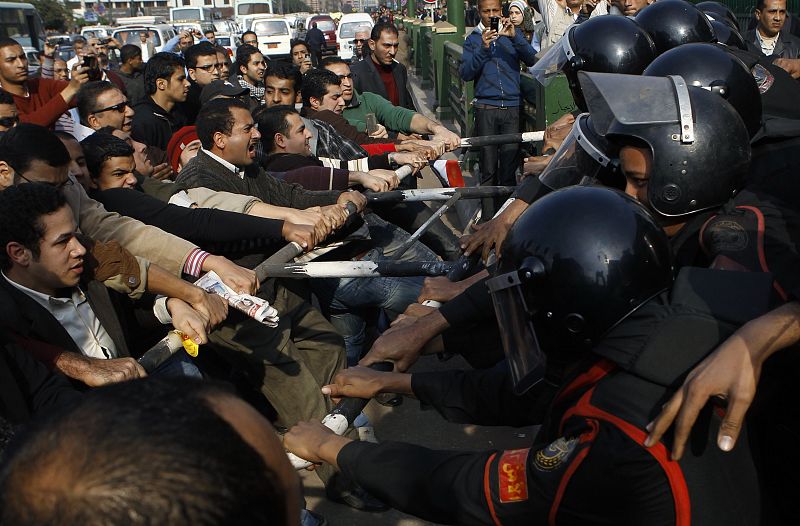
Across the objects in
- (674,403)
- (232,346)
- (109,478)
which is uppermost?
(109,478)

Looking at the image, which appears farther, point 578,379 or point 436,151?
point 436,151

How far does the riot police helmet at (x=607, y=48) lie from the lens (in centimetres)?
412

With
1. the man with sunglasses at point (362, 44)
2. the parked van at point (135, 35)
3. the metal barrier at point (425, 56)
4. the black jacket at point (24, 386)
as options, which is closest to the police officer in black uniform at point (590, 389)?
the black jacket at point (24, 386)

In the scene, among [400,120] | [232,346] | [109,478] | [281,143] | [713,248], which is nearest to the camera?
[109,478]

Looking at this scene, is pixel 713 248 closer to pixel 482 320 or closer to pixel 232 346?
pixel 482 320

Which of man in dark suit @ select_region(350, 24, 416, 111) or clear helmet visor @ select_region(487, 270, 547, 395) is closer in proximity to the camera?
clear helmet visor @ select_region(487, 270, 547, 395)

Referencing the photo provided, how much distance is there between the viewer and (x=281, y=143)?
5.02 metres

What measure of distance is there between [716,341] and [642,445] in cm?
29

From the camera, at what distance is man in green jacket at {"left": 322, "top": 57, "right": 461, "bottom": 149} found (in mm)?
6684

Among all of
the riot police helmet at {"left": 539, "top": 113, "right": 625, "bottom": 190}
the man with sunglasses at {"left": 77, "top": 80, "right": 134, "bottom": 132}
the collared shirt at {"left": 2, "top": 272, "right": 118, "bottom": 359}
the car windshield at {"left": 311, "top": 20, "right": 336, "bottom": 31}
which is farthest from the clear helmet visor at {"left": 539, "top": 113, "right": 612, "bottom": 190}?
the car windshield at {"left": 311, "top": 20, "right": 336, "bottom": 31}

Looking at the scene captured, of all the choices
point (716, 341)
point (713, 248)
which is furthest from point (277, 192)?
point (716, 341)

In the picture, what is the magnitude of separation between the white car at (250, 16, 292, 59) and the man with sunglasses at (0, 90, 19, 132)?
25.5m

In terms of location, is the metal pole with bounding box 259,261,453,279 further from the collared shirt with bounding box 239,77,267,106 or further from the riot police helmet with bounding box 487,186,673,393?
the collared shirt with bounding box 239,77,267,106

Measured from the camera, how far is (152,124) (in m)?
6.15
